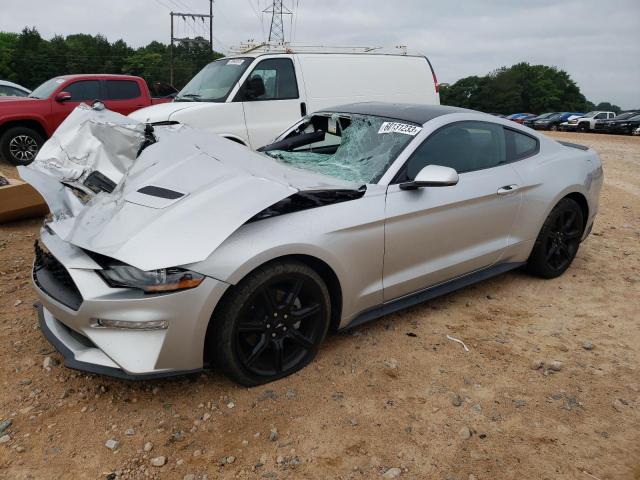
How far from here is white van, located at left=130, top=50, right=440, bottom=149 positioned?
22.5 ft

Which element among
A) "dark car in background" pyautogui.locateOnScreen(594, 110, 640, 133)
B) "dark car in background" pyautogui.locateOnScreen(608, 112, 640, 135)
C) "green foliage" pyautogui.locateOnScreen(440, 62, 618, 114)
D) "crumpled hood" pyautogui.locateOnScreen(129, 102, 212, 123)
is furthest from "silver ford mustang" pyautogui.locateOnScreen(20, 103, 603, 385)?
"green foliage" pyautogui.locateOnScreen(440, 62, 618, 114)

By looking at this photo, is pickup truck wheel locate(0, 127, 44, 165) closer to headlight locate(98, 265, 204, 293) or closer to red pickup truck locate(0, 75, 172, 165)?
red pickup truck locate(0, 75, 172, 165)

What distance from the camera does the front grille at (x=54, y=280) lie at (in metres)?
2.48

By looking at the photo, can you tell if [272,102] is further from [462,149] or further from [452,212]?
[452,212]

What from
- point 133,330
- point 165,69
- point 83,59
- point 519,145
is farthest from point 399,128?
point 165,69

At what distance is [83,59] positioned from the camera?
6281 cm

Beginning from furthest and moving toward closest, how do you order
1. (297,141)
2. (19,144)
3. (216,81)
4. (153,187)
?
(19,144) → (216,81) → (297,141) → (153,187)

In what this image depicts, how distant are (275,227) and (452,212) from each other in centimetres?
138

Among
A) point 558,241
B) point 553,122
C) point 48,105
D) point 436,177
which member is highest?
point 553,122

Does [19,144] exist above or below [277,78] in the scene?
below

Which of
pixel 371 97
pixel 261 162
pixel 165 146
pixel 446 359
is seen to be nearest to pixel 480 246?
pixel 446 359

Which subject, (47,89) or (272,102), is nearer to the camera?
(272,102)

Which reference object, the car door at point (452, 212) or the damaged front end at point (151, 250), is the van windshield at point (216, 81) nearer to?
the damaged front end at point (151, 250)

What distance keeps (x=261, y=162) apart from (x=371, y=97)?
5.13 meters
